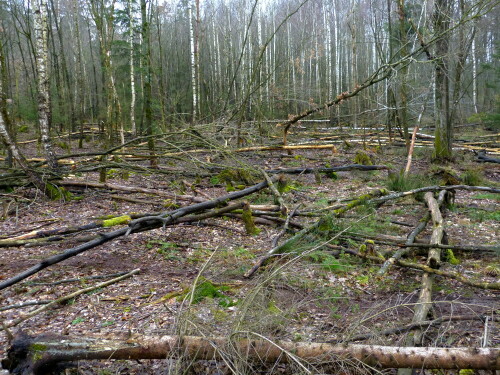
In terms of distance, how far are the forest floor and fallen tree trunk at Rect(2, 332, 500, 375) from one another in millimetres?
99

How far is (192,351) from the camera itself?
7.76 feet

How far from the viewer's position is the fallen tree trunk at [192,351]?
2225mm

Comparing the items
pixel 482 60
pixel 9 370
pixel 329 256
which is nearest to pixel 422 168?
pixel 329 256

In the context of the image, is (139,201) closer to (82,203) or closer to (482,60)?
(82,203)

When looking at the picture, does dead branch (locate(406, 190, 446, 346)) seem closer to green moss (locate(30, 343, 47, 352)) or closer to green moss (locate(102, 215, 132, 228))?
green moss (locate(30, 343, 47, 352))

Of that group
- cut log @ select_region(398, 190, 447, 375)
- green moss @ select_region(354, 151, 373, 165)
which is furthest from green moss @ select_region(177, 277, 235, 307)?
green moss @ select_region(354, 151, 373, 165)

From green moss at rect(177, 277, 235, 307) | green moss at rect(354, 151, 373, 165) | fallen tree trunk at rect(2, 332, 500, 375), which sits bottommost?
green moss at rect(177, 277, 235, 307)

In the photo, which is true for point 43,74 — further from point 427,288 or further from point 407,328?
point 407,328

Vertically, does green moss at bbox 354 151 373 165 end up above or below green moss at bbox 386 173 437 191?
above

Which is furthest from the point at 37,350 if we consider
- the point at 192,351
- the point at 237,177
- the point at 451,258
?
the point at 237,177

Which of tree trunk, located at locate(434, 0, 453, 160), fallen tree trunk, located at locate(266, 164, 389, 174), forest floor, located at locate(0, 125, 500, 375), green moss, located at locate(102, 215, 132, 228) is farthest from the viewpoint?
tree trunk, located at locate(434, 0, 453, 160)

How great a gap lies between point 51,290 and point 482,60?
33.9 metres

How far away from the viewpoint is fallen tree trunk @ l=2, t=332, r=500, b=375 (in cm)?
222

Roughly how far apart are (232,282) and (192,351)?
5.80ft
